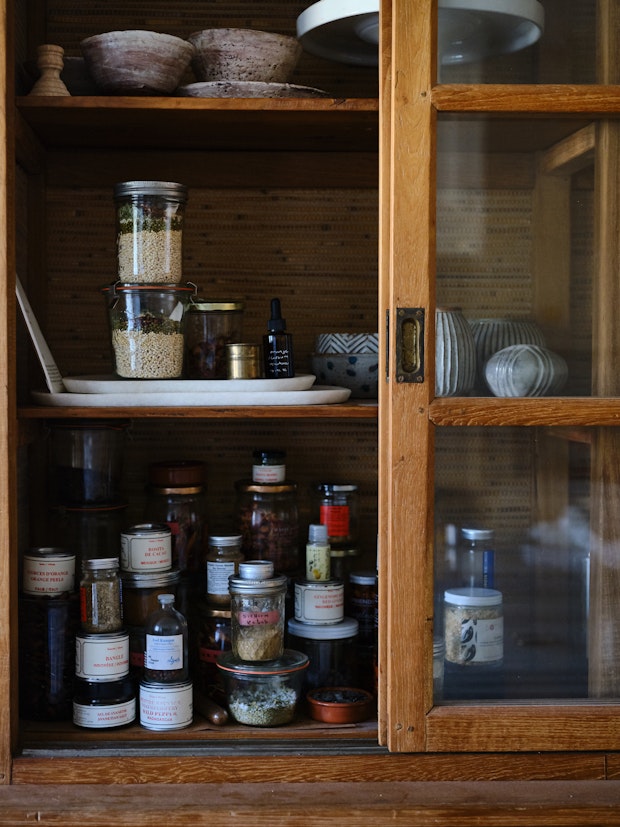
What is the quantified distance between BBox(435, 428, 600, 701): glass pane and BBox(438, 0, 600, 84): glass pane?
0.52 metres

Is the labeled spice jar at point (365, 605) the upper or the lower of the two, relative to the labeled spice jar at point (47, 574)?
lower

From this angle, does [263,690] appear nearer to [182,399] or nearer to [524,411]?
[182,399]

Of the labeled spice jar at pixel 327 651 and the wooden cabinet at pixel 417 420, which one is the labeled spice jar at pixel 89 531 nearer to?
the wooden cabinet at pixel 417 420

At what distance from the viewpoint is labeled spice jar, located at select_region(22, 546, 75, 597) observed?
5.27ft

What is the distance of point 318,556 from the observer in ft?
5.63

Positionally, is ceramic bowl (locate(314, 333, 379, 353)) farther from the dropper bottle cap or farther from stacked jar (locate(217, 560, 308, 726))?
stacked jar (locate(217, 560, 308, 726))

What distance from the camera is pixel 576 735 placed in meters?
1.50

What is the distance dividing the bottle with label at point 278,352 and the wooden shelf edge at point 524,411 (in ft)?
1.08

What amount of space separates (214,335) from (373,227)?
1.42 ft

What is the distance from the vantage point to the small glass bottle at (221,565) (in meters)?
1.70

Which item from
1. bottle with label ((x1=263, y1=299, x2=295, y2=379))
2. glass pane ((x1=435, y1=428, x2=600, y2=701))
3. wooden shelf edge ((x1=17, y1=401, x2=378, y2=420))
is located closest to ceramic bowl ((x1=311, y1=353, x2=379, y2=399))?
bottle with label ((x1=263, y1=299, x2=295, y2=379))

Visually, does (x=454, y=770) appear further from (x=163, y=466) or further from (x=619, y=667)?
(x=163, y=466)

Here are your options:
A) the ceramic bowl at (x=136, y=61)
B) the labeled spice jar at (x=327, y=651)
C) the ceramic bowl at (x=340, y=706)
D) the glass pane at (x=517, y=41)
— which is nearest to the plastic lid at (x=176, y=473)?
the labeled spice jar at (x=327, y=651)

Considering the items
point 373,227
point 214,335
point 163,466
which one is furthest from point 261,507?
point 373,227
